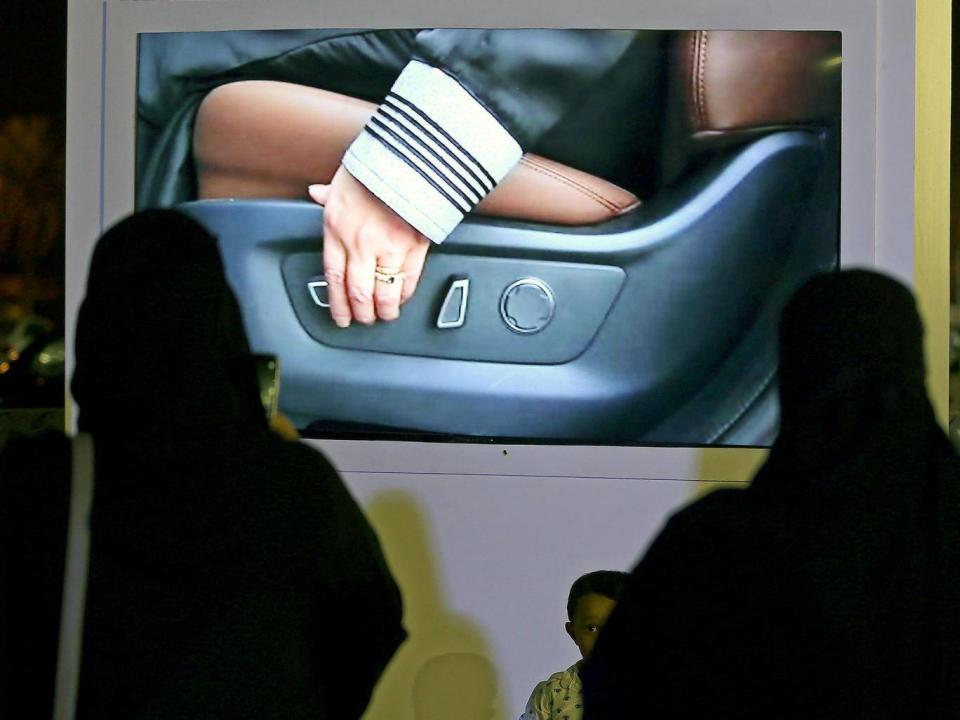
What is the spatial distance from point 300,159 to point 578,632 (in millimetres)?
1197

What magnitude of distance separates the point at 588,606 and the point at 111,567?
123cm

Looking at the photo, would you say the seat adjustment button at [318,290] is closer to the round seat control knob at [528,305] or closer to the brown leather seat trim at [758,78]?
the round seat control knob at [528,305]

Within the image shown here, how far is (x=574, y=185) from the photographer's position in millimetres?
2479

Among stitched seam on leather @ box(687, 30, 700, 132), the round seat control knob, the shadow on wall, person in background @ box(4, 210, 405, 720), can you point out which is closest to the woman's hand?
the round seat control knob

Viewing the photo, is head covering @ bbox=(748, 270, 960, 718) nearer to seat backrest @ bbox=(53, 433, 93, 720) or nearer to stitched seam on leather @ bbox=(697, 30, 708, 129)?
seat backrest @ bbox=(53, 433, 93, 720)

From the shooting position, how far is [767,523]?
1.17 metres

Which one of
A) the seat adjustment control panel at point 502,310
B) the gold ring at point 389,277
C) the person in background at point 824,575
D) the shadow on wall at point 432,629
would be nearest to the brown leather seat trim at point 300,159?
the seat adjustment control panel at point 502,310

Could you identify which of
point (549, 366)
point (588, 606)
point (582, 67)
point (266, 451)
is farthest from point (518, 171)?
point (266, 451)

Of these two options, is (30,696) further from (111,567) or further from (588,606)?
(588,606)

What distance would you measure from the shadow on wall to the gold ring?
47cm

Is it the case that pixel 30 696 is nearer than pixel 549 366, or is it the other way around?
pixel 30 696

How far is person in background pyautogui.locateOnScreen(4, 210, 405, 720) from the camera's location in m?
1.12

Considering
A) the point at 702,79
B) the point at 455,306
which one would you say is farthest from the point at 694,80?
the point at 455,306

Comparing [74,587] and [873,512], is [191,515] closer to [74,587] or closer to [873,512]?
[74,587]
